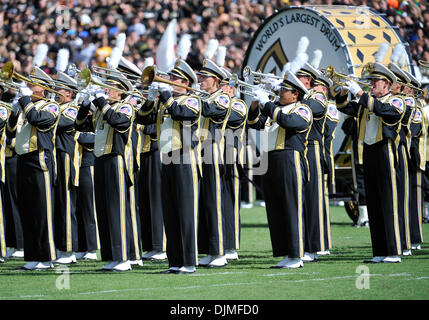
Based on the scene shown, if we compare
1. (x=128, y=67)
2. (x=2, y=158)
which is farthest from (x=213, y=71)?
(x=2, y=158)

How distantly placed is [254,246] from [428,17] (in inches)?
340

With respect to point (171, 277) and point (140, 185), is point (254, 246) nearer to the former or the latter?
point (140, 185)

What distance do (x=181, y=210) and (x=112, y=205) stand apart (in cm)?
80

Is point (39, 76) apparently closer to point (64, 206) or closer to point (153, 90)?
point (64, 206)

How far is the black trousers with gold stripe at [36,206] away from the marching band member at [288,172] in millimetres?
2210

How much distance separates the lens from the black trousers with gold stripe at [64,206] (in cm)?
1053

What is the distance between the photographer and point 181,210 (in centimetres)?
884

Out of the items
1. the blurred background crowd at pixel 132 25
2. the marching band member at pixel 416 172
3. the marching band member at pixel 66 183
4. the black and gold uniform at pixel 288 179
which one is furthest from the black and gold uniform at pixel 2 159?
the blurred background crowd at pixel 132 25

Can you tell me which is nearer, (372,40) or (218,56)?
(218,56)

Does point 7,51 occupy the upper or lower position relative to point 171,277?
upper

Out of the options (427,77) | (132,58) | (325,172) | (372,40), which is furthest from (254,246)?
(132,58)

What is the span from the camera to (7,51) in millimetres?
20078

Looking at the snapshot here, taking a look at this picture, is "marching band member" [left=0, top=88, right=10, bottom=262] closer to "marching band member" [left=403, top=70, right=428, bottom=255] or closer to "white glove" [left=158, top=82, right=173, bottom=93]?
"white glove" [left=158, top=82, right=173, bottom=93]

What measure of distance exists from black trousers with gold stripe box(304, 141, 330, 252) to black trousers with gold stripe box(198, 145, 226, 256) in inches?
35.0
